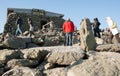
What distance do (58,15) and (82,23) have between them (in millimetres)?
28241

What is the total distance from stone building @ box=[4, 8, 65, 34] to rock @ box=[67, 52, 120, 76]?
26903mm

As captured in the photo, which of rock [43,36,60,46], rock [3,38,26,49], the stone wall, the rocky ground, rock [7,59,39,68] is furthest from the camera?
the stone wall

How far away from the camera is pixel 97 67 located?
1362 cm

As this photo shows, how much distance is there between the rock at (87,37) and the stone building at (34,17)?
23998mm

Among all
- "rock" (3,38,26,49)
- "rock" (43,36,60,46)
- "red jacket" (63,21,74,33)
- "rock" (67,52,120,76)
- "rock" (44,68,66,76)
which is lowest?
"rock" (44,68,66,76)

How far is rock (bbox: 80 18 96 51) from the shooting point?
1661 cm

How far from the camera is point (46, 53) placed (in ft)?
50.3

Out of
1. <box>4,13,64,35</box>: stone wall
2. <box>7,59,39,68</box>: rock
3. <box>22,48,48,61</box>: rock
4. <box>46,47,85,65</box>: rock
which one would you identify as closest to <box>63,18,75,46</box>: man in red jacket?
<box>22,48,48,61</box>: rock

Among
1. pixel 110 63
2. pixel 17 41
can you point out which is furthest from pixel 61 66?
pixel 17 41

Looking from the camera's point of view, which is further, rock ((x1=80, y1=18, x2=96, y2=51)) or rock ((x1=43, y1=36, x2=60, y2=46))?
rock ((x1=43, y1=36, x2=60, y2=46))

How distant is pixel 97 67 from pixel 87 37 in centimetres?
332

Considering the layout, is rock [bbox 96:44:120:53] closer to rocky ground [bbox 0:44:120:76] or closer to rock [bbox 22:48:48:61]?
rocky ground [bbox 0:44:120:76]

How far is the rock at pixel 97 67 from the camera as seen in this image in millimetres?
13227

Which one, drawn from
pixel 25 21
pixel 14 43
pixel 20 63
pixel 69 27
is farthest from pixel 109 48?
pixel 25 21
